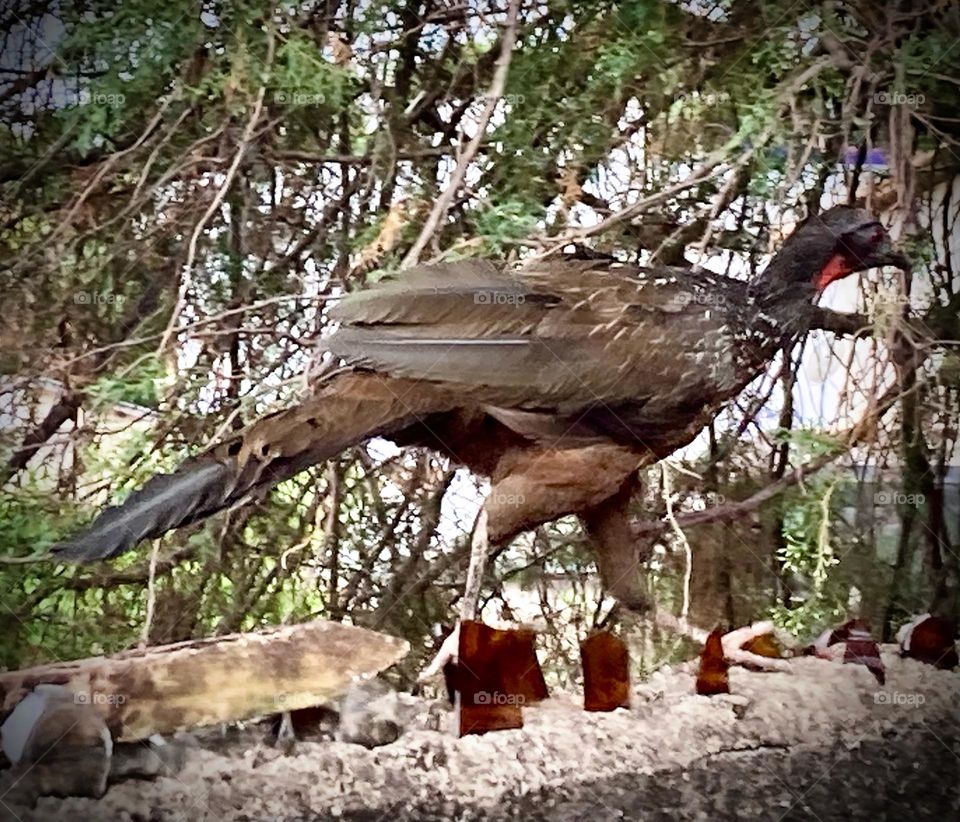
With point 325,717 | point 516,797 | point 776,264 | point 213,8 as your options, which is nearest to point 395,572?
point 325,717

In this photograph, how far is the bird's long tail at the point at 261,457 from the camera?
1228 mm

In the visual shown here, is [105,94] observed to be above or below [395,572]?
above

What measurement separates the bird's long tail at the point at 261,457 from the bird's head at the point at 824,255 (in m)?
0.53

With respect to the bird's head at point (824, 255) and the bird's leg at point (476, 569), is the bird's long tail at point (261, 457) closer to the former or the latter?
the bird's leg at point (476, 569)

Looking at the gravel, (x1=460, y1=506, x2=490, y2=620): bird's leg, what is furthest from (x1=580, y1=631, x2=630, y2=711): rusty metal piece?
(x1=460, y1=506, x2=490, y2=620): bird's leg

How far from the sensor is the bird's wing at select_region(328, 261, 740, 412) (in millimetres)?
1340

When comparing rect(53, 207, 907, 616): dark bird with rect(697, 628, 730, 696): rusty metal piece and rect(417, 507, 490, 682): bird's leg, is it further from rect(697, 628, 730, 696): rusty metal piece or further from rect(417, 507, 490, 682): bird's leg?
rect(697, 628, 730, 696): rusty metal piece

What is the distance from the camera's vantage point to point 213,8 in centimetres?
145

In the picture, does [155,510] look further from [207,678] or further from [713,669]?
[713,669]

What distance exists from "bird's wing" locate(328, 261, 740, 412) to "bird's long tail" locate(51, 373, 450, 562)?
38 mm

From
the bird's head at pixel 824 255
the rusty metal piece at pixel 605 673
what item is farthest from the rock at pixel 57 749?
the bird's head at pixel 824 255

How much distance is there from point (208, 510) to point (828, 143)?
3.37 feet

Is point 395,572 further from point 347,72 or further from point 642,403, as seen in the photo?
point 347,72

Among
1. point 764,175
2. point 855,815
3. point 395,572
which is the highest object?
point 764,175
